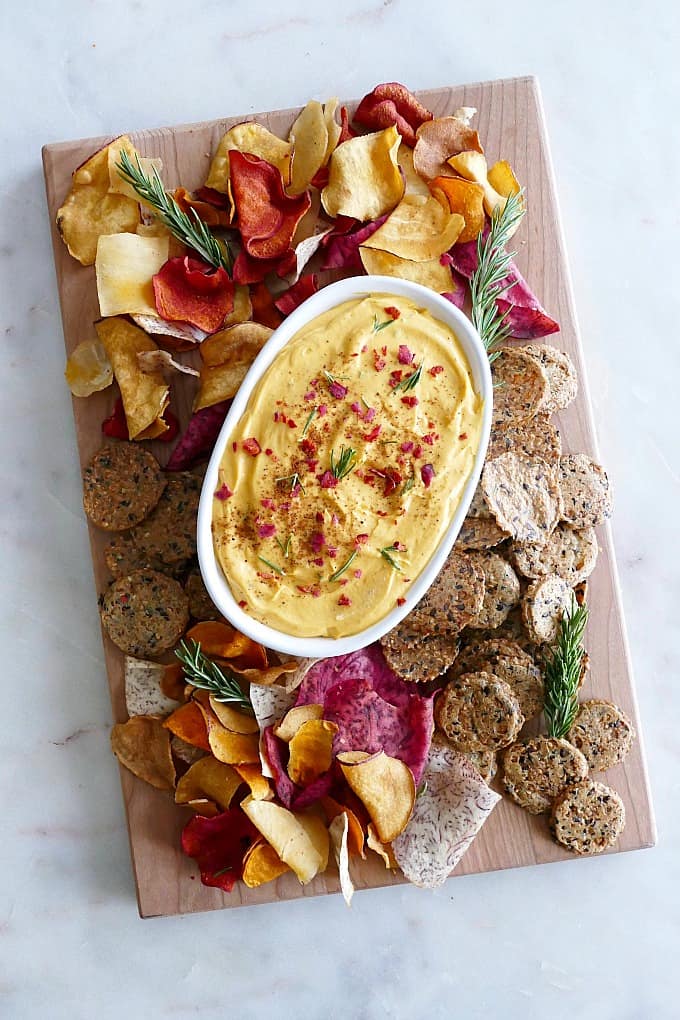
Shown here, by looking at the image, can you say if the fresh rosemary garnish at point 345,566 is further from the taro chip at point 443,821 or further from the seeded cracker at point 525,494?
the taro chip at point 443,821

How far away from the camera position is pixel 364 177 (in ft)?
5.63

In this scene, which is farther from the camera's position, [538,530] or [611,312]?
[611,312]

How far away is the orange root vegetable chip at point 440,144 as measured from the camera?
174 centimetres

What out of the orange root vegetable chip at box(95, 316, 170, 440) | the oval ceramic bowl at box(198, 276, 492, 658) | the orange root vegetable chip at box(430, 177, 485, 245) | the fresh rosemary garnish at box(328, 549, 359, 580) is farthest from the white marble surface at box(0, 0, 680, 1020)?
the fresh rosemary garnish at box(328, 549, 359, 580)

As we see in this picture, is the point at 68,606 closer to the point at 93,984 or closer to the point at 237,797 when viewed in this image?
the point at 237,797

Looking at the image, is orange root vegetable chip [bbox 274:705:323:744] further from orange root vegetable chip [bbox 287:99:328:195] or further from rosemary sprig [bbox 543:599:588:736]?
orange root vegetable chip [bbox 287:99:328:195]

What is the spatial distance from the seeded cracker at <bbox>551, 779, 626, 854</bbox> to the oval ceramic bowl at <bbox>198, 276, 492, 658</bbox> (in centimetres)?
52

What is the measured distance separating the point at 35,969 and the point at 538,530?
1293 millimetres

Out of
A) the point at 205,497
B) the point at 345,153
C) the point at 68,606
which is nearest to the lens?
the point at 205,497

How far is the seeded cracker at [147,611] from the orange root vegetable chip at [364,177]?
28.1 inches

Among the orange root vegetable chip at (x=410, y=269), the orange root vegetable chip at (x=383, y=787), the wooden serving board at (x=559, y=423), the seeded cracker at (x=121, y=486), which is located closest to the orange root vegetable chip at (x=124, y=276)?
the wooden serving board at (x=559, y=423)

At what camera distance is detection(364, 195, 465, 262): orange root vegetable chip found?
66.7 inches

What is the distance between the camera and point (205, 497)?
152 cm

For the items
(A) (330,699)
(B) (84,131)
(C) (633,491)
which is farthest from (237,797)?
(B) (84,131)
